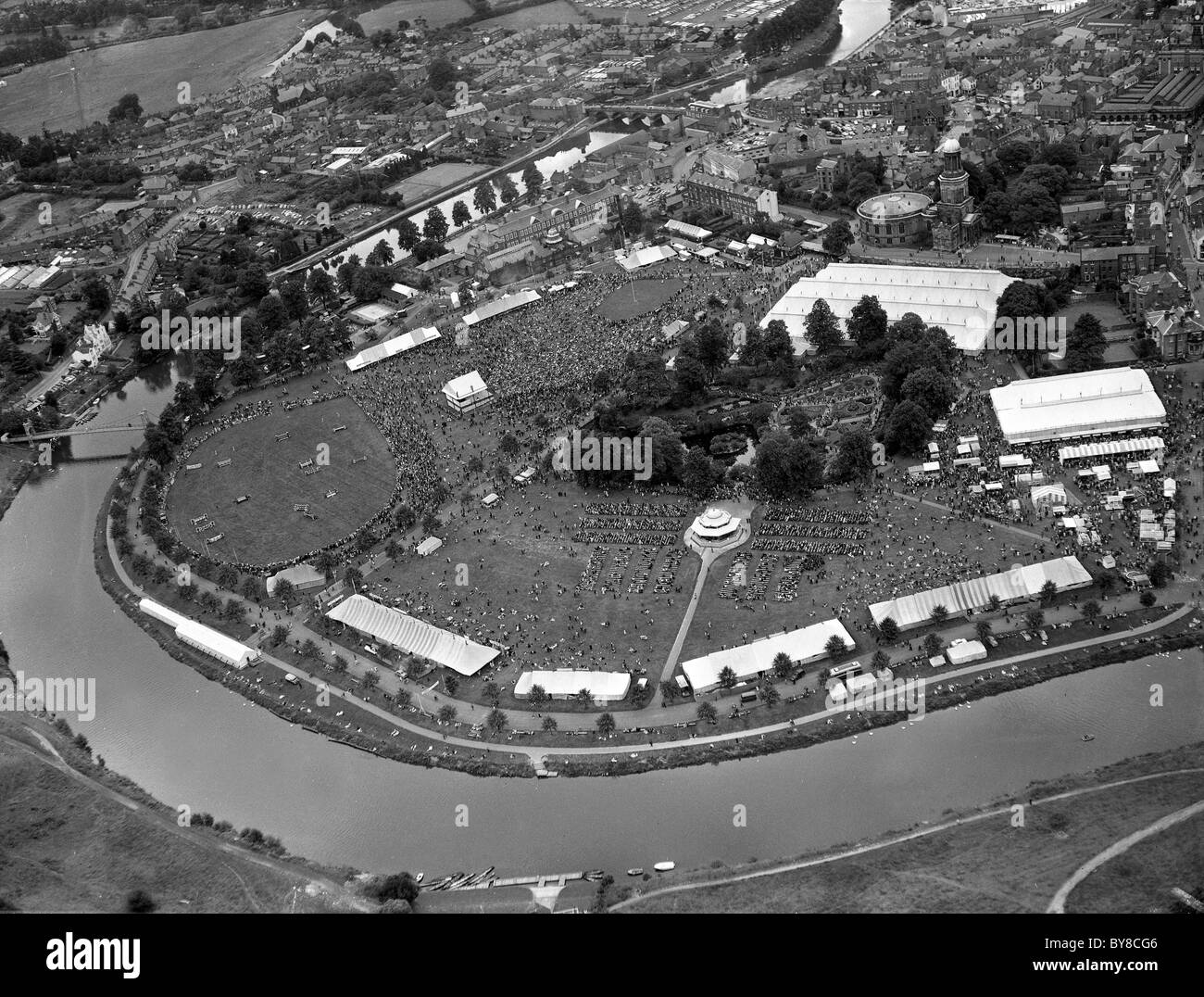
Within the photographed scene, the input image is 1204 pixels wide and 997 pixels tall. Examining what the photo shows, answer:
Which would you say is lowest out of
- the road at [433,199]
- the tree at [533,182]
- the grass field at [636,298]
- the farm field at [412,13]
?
the grass field at [636,298]

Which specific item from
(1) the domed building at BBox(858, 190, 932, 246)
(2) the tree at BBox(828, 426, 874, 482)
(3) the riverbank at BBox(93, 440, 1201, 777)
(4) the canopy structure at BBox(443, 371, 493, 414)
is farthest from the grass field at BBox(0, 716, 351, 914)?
(1) the domed building at BBox(858, 190, 932, 246)

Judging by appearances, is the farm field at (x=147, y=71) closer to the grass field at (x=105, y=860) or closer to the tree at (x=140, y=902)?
the grass field at (x=105, y=860)

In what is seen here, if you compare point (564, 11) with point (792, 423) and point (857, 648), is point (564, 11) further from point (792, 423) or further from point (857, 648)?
point (857, 648)

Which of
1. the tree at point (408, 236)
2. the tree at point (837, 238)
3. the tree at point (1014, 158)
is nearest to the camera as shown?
the tree at point (837, 238)

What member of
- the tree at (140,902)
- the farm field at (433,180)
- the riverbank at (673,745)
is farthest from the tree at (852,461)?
the farm field at (433,180)

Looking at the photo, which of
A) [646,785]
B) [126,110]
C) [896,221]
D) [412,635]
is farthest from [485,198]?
[646,785]
